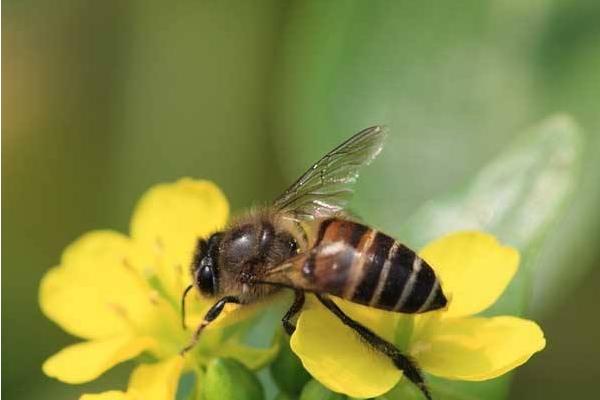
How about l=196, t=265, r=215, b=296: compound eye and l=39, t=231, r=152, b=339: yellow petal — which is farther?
l=39, t=231, r=152, b=339: yellow petal

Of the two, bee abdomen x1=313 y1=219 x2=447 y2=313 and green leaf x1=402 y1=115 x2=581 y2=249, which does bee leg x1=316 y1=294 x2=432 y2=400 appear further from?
green leaf x1=402 y1=115 x2=581 y2=249

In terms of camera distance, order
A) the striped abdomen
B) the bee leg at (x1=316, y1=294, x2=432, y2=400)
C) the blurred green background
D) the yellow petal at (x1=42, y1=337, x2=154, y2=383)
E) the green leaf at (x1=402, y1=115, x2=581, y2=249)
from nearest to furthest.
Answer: the striped abdomen
the bee leg at (x1=316, y1=294, x2=432, y2=400)
the yellow petal at (x1=42, y1=337, x2=154, y2=383)
the green leaf at (x1=402, y1=115, x2=581, y2=249)
the blurred green background

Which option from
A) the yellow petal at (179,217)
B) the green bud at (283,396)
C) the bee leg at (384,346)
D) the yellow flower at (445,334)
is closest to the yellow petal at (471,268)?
the yellow flower at (445,334)

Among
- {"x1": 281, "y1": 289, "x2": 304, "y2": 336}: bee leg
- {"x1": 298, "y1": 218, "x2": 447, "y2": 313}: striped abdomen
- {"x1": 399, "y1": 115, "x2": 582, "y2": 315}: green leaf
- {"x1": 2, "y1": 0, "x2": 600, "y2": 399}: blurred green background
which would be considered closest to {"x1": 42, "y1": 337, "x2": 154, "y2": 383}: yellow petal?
{"x1": 281, "y1": 289, "x2": 304, "y2": 336}: bee leg

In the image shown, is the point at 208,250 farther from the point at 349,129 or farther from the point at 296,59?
the point at 296,59

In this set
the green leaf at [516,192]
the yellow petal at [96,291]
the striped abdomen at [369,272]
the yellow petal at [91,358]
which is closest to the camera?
the striped abdomen at [369,272]

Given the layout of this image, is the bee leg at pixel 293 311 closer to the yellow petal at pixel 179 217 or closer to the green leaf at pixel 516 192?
the yellow petal at pixel 179 217

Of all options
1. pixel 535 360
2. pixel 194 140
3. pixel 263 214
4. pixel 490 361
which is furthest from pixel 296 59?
pixel 490 361
